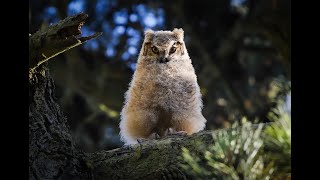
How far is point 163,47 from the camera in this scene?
4.20 meters

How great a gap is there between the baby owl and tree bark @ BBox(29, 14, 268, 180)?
2.78 ft

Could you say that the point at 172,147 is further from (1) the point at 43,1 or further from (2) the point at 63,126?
(1) the point at 43,1

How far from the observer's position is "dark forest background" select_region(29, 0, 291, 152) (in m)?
7.77

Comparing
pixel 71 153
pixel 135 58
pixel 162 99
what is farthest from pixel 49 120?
pixel 135 58

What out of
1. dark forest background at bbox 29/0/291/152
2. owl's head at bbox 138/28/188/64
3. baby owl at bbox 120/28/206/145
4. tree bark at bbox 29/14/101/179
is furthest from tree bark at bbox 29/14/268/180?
dark forest background at bbox 29/0/291/152

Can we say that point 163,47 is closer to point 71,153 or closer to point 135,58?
point 71,153

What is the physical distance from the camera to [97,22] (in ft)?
26.9

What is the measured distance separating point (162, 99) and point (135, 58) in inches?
154

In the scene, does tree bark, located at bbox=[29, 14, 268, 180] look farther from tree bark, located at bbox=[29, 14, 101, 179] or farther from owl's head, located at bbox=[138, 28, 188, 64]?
owl's head, located at bbox=[138, 28, 188, 64]

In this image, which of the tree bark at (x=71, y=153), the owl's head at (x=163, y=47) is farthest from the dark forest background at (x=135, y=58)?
the tree bark at (x=71, y=153)

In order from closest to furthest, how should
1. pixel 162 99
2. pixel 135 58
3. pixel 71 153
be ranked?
pixel 71 153 < pixel 162 99 < pixel 135 58

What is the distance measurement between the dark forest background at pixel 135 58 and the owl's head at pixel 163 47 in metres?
2.97

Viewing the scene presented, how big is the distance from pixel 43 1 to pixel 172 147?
5705 mm
